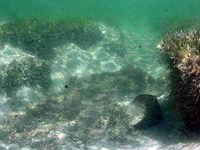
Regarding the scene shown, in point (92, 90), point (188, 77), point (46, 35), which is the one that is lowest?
point (188, 77)

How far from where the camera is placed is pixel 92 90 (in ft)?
57.3

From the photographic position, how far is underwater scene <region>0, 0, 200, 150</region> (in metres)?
11.2

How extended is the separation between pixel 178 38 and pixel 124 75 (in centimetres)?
775

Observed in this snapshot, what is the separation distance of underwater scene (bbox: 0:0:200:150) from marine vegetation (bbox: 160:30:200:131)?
0.10ft

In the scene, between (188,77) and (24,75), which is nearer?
(188,77)

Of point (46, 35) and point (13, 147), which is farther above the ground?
point (46, 35)

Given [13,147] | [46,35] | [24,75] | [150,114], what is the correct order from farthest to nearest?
[46,35]
[24,75]
[150,114]
[13,147]

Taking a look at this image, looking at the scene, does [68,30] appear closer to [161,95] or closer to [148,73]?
[148,73]

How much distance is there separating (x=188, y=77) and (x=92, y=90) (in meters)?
8.33

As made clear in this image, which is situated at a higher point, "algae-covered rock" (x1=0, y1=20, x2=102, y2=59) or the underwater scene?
"algae-covered rock" (x1=0, y1=20, x2=102, y2=59)

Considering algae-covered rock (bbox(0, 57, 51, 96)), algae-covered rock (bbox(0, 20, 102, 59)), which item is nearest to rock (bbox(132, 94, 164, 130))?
algae-covered rock (bbox(0, 57, 51, 96))

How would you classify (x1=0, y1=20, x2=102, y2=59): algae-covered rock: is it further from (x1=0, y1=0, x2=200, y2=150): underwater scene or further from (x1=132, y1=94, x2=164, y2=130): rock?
(x1=132, y1=94, x2=164, y2=130): rock

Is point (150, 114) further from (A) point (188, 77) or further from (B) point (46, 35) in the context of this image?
(B) point (46, 35)

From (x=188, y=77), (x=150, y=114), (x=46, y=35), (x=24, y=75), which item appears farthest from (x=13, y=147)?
(x=46, y=35)
